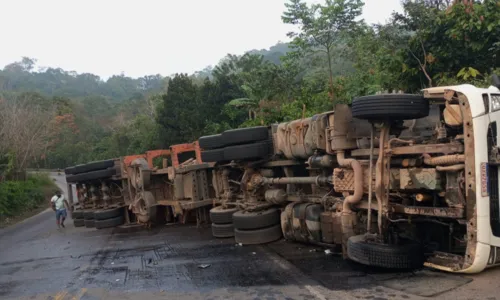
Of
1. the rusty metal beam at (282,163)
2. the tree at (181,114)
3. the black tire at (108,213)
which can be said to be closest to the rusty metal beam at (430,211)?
the rusty metal beam at (282,163)

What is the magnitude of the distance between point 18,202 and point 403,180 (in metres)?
23.3

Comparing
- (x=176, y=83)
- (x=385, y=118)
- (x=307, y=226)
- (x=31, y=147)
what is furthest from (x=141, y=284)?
(x=31, y=147)

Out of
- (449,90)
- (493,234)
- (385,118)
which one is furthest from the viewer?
(385,118)

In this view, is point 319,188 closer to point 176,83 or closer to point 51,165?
point 176,83

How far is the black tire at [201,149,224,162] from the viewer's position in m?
8.82

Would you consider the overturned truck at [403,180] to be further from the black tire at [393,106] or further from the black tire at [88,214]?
the black tire at [88,214]

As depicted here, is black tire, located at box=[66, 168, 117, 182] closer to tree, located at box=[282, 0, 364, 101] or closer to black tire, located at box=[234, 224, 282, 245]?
black tire, located at box=[234, 224, 282, 245]

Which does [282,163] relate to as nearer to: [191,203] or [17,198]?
[191,203]

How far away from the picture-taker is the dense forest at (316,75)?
10.3m

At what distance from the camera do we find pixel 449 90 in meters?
4.92

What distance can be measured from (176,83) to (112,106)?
4973 centimetres

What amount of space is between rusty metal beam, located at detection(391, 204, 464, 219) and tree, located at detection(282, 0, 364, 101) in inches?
761

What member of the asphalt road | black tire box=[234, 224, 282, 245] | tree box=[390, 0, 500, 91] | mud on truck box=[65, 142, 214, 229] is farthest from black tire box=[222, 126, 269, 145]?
tree box=[390, 0, 500, 91]

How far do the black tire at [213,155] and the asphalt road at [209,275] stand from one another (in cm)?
153
